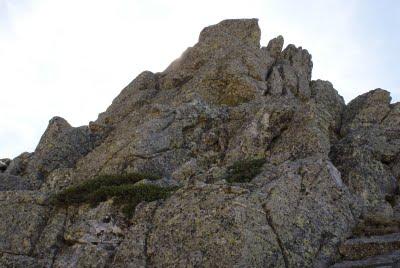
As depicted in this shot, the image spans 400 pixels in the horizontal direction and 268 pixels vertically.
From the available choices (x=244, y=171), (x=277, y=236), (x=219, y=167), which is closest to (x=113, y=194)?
(x=219, y=167)

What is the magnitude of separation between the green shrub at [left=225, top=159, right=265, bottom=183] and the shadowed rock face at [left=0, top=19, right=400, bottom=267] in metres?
0.51

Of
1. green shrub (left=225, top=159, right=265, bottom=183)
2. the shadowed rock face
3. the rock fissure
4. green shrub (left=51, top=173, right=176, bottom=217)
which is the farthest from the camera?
green shrub (left=225, top=159, right=265, bottom=183)

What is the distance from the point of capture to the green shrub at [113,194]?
23.7 m

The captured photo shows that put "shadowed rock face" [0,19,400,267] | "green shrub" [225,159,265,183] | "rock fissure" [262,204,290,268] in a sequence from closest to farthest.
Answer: "rock fissure" [262,204,290,268]
"shadowed rock face" [0,19,400,267]
"green shrub" [225,159,265,183]

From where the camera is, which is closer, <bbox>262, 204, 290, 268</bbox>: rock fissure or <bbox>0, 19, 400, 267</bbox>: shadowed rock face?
<bbox>262, 204, 290, 268</bbox>: rock fissure

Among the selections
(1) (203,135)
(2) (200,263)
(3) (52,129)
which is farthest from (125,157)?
(2) (200,263)

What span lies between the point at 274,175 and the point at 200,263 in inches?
259

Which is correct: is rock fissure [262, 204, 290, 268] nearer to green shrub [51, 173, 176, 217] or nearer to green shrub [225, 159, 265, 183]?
green shrub [225, 159, 265, 183]

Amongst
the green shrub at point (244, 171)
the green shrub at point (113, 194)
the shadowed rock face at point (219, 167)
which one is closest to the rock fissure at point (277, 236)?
the shadowed rock face at point (219, 167)

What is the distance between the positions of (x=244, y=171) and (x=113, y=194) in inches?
266

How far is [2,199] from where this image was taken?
2602 centimetres

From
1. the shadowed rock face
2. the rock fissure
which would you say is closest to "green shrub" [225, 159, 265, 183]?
the shadowed rock face

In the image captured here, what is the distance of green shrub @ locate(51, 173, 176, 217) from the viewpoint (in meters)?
23.7

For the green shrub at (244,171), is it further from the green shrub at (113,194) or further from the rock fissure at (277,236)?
the rock fissure at (277,236)
